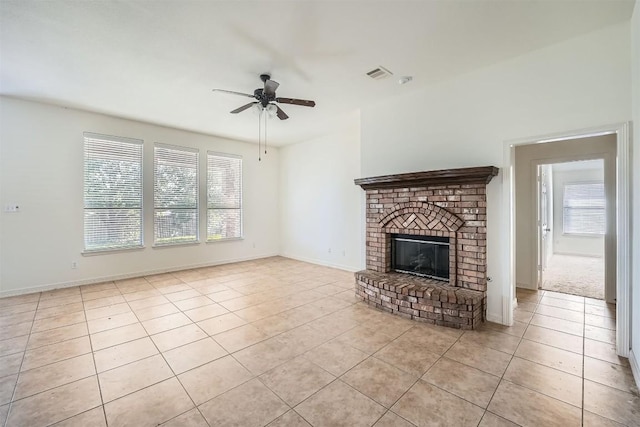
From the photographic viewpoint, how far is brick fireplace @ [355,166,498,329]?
3.20 metres

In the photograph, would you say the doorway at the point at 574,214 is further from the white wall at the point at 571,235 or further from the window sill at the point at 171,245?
the window sill at the point at 171,245

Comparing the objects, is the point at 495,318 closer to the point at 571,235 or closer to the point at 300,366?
the point at 300,366

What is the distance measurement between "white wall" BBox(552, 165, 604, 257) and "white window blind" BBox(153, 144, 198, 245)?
10217 mm

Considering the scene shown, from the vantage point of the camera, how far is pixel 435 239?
3.87 m

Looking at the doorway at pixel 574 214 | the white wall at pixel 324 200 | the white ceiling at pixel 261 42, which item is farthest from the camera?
the doorway at pixel 574 214

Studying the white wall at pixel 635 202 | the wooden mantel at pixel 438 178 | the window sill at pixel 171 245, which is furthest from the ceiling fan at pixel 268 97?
the window sill at pixel 171 245

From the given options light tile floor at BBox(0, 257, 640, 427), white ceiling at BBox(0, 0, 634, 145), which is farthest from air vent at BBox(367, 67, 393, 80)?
light tile floor at BBox(0, 257, 640, 427)

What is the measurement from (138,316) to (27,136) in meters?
3.63

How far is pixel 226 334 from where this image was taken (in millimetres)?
3043

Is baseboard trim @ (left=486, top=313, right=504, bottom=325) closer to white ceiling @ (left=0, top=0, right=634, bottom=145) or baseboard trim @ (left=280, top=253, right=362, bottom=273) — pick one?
baseboard trim @ (left=280, top=253, right=362, bottom=273)

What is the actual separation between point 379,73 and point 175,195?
191 inches

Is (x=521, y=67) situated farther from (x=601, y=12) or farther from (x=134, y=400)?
(x=134, y=400)

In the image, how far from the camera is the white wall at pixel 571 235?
25.2 ft

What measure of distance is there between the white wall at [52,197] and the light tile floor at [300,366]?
872mm
